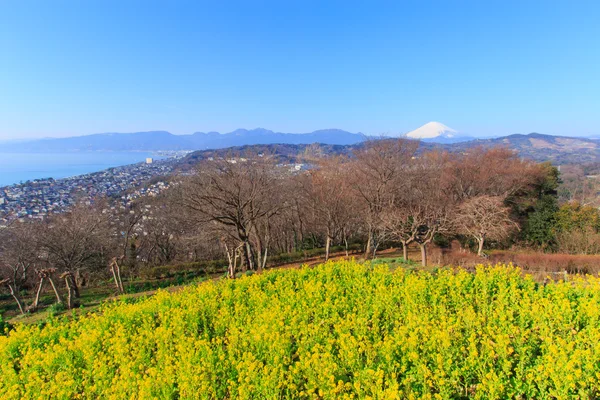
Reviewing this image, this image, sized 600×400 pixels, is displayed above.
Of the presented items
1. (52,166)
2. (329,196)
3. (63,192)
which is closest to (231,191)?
(329,196)

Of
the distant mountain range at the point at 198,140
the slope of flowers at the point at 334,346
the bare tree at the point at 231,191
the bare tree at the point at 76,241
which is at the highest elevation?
the distant mountain range at the point at 198,140

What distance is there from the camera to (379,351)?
5.32 metres

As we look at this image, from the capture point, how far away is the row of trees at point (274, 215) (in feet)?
57.1

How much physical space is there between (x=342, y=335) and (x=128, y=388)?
333 cm

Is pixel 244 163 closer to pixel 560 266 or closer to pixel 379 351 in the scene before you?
pixel 379 351

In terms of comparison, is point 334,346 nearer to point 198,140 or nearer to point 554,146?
point 554,146

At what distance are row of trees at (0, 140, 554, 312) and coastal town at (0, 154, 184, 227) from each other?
23.1 feet

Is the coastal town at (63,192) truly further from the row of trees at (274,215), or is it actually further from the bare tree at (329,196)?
the bare tree at (329,196)

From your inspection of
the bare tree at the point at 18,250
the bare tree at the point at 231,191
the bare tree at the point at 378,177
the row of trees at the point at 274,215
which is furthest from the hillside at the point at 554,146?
the bare tree at the point at 18,250

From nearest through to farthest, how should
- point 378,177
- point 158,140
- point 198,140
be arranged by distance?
point 378,177
point 198,140
point 158,140

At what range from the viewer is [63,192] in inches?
1672

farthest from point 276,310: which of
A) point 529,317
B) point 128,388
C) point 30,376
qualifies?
point 529,317

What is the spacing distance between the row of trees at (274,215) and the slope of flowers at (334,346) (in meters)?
6.47

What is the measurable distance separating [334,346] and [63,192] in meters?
48.2
